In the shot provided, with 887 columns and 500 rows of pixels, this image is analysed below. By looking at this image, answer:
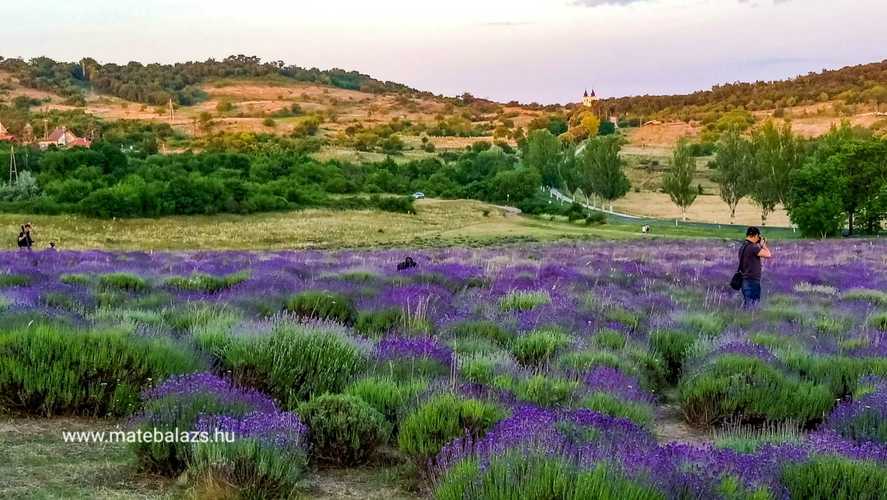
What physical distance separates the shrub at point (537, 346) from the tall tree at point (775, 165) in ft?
231

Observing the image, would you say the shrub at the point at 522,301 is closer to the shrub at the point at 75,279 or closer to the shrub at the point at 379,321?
the shrub at the point at 379,321

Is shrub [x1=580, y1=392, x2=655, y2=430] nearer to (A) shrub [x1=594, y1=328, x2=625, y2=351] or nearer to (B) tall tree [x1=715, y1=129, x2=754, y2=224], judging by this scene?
(A) shrub [x1=594, y1=328, x2=625, y2=351]

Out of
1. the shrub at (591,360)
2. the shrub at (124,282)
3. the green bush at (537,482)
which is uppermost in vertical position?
the green bush at (537,482)

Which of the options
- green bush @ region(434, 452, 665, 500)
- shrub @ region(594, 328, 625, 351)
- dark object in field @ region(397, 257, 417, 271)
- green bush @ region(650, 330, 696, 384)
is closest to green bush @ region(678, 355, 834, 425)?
shrub @ region(594, 328, 625, 351)

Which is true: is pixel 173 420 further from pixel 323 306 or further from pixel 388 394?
pixel 323 306

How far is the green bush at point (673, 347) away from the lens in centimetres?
966

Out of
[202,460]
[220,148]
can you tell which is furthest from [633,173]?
[202,460]

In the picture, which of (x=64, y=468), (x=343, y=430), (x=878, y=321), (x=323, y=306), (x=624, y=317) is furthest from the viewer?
(x=878, y=321)

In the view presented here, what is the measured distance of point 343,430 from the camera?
586cm

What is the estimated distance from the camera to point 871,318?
12031 mm

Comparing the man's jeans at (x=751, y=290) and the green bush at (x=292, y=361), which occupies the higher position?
the green bush at (x=292, y=361)

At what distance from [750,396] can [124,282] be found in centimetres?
1060

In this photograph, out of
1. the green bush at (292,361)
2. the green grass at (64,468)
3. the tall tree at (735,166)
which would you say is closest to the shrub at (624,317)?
the green bush at (292,361)

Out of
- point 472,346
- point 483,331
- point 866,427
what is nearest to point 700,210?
point 483,331
